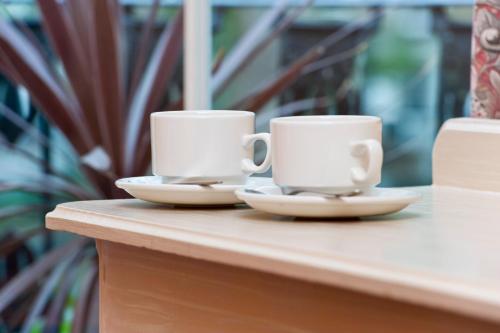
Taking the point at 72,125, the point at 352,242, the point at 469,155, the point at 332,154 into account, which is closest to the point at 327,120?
the point at 332,154

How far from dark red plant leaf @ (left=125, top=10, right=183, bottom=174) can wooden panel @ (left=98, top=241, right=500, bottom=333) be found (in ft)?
5.20

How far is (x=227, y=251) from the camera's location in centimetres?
71

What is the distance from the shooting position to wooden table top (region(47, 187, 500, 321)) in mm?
578

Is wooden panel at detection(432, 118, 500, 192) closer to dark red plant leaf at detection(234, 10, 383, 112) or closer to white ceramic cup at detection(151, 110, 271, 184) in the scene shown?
white ceramic cup at detection(151, 110, 271, 184)

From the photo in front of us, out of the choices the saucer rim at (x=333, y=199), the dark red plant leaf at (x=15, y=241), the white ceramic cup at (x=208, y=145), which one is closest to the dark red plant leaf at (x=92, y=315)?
the dark red plant leaf at (x=15, y=241)

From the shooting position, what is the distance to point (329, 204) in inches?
30.6

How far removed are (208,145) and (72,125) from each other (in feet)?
5.43

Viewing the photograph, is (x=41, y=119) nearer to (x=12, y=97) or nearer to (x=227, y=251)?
(x=12, y=97)

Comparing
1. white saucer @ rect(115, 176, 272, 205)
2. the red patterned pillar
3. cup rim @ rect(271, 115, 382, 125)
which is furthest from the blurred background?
cup rim @ rect(271, 115, 382, 125)

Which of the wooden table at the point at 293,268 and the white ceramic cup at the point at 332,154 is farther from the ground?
the white ceramic cup at the point at 332,154

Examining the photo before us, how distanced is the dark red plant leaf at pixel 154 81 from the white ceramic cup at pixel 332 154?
173cm

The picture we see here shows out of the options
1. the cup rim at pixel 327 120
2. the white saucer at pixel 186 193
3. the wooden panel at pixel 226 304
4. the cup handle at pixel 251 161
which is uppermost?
the cup rim at pixel 327 120

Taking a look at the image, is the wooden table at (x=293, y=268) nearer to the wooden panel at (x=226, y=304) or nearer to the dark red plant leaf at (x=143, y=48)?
the wooden panel at (x=226, y=304)

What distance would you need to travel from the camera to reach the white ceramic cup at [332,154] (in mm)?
776
